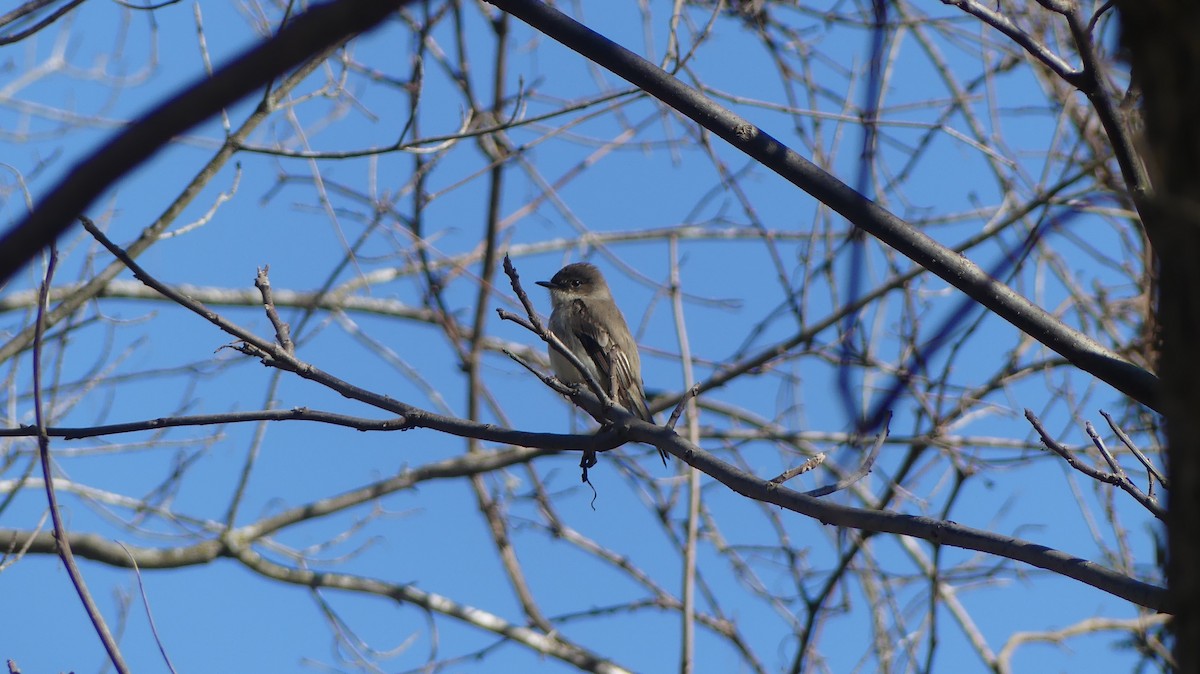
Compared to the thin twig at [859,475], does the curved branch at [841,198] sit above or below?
above

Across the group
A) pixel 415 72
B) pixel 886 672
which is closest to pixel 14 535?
pixel 415 72

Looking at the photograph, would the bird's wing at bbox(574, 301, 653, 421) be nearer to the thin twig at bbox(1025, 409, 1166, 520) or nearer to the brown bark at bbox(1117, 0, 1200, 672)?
the thin twig at bbox(1025, 409, 1166, 520)

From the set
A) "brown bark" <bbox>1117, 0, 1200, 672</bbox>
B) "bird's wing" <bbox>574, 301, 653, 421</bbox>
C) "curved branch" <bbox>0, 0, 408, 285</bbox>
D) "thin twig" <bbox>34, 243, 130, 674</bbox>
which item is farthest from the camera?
"bird's wing" <bbox>574, 301, 653, 421</bbox>

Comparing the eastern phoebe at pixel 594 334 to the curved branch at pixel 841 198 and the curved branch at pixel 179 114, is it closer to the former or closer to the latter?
the curved branch at pixel 841 198

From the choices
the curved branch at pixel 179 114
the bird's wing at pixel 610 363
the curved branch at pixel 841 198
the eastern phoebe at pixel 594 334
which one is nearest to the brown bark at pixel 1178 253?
the curved branch at pixel 179 114

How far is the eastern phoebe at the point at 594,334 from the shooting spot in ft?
17.7

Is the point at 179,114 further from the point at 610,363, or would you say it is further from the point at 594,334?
the point at 594,334

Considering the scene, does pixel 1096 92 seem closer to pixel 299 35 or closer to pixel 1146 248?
pixel 299 35

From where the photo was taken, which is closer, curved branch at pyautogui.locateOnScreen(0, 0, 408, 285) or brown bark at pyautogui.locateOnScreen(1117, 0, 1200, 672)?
curved branch at pyautogui.locateOnScreen(0, 0, 408, 285)

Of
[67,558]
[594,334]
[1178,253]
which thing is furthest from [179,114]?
[594,334]

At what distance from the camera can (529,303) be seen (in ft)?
8.68

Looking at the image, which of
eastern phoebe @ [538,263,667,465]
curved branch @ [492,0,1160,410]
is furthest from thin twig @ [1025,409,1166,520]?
eastern phoebe @ [538,263,667,465]

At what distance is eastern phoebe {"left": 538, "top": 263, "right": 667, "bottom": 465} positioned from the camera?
17.7 feet

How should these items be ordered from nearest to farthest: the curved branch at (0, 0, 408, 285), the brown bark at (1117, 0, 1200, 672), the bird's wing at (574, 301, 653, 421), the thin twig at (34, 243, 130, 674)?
the curved branch at (0, 0, 408, 285) < the brown bark at (1117, 0, 1200, 672) < the thin twig at (34, 243, 130, 674) < the bird's wing at (574, 301, 653, 421)
